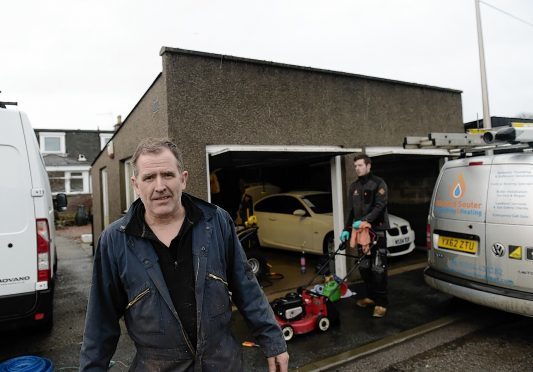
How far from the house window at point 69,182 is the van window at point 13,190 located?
1017 inches

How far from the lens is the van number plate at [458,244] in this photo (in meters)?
4.45

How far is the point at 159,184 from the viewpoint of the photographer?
188 centimetres

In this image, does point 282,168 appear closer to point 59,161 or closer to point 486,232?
point 486,232

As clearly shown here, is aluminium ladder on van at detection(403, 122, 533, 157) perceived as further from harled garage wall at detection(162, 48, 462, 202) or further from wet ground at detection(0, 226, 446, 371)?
wet ground at detection(0, 226, 446, 371)

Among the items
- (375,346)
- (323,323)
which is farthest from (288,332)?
(375,346)

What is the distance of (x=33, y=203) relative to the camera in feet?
13.1

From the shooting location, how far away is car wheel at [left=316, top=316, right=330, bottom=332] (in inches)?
179

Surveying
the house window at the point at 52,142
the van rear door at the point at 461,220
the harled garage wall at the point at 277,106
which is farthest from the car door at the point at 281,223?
the house window at the point at 52,142

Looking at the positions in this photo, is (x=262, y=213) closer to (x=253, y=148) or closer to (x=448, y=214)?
(x=253, y=148)

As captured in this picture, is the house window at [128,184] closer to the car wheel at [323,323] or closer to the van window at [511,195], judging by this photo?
the car wheel at [323,323]

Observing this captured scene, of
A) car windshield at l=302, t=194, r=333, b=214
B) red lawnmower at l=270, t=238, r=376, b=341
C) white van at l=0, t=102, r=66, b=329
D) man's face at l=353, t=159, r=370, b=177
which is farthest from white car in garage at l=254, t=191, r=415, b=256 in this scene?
white van at l=0, t=102, r=66, b=329

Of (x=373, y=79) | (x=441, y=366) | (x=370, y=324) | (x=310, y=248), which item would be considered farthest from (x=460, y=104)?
(x=441, y=366)

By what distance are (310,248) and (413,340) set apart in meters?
4.37

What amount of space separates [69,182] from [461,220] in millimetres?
28417
